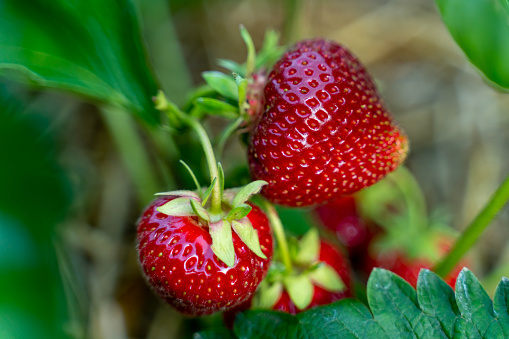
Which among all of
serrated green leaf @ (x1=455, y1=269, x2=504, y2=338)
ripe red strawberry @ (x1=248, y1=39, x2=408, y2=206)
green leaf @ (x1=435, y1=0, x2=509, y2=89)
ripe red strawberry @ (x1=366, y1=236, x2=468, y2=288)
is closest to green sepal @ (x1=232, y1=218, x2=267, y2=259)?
ripe red strawberry @ (x1=248, y1=39, x2=408, y2=206)

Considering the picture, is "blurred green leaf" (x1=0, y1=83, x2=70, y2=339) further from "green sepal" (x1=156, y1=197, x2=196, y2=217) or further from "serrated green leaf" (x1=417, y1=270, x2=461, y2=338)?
"serrated green leaf" (x1=417, y1=270, x2=461, y2=338)

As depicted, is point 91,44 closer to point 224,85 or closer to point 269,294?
point 224,85

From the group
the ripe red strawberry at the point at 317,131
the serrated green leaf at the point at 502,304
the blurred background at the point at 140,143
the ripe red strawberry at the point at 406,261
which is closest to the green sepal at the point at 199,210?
the ripe red strawberry at the point at 317,131

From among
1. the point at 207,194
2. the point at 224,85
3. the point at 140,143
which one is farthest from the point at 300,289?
the point at 140,143

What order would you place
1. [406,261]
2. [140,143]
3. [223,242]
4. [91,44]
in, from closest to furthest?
[223,242]
[91,44]
[406,261]
[140,143]

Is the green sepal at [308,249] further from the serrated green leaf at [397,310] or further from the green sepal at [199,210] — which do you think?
the green sepal at [199,210]

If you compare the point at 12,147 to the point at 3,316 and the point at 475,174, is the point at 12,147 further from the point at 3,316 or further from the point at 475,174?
the point at 475,174

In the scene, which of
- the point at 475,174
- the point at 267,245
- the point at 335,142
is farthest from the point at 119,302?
the point at 475,174
